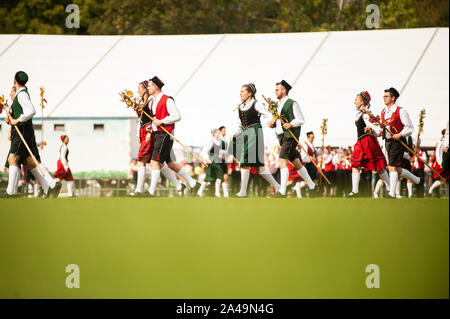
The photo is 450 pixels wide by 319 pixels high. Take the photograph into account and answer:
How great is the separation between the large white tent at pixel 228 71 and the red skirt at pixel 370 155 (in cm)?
545

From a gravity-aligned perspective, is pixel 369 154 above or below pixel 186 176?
above

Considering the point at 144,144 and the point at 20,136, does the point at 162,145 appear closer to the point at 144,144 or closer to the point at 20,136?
the point at 144,144

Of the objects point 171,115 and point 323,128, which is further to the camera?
point 323,128

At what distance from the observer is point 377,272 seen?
4.70 meters

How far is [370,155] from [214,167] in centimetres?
555

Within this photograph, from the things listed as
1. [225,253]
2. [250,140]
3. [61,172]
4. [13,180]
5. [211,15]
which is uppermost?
[211,15]

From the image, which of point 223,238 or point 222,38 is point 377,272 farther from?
point 222,38

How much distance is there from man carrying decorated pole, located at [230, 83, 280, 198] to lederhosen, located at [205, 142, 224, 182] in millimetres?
4752

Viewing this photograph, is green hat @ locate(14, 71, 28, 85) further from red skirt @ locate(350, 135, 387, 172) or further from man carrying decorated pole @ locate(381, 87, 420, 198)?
man carrying decorated pole @ locate(381, 87, 420, 198)

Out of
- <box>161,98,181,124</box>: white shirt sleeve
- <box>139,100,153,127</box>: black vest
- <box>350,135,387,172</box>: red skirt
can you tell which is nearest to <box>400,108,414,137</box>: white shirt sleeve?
<box>350,135,387,172</box>: red skirt

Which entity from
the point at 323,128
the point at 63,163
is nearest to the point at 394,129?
the point at 323,128

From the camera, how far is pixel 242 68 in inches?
796
